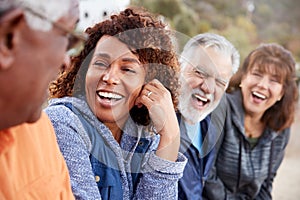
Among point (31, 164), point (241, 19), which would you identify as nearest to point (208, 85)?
point (31, 164)

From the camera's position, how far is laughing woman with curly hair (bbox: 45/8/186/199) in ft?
3.85

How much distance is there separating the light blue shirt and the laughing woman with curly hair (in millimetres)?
396

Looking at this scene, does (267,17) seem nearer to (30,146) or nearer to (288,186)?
(288,186)

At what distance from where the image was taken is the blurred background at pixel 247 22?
4508 mm

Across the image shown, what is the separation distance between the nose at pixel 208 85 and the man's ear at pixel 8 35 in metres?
1.34

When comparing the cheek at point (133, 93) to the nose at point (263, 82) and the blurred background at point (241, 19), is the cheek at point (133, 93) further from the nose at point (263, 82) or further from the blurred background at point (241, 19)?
the blurred background at point (241, 19)

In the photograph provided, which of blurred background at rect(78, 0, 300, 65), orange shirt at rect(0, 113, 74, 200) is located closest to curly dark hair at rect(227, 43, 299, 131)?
orange shirt at rect(0, 113, 74, 200)

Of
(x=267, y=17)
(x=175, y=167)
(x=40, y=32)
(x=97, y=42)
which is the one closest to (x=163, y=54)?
(x=97, y=42)

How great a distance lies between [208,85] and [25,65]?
52.6 inches

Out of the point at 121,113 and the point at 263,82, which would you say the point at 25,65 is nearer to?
the point at 121,113

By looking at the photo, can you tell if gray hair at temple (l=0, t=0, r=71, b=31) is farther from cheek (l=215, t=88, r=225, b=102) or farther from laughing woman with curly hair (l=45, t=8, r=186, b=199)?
cheek (l=215, t=88, r=225, b=102)

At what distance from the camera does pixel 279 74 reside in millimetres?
2371

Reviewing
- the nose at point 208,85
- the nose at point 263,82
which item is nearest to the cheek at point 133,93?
the nose at point 208,85

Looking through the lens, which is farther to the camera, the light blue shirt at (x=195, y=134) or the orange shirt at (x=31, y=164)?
the light blue shirt at (x=195, y=134)
